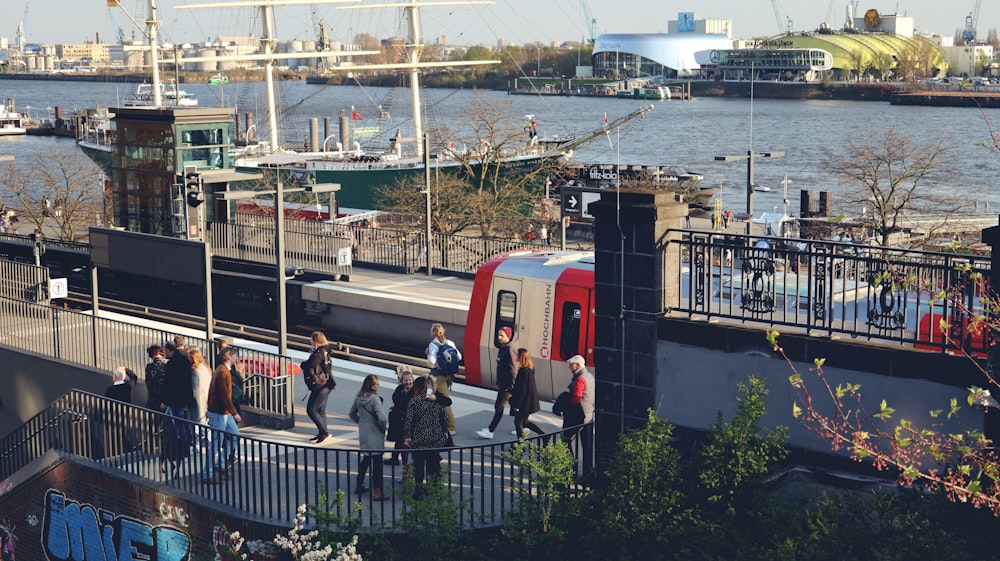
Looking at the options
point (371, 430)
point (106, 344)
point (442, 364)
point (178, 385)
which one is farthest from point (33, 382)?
point (371, 430)

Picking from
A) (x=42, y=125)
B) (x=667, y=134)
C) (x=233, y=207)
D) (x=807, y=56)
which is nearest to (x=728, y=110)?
(x=807, y=56)

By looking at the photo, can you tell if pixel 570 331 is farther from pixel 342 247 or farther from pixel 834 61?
pixel 834 61

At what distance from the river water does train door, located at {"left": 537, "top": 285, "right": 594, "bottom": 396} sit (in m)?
46.8

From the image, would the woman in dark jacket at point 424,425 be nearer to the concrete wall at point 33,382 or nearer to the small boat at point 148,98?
the concrete wall at point 33,382

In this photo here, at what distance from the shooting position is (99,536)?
49.7ft

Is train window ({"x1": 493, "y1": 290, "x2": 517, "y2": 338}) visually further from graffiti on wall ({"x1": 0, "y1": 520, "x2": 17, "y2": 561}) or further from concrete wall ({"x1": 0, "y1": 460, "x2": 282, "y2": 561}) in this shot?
graffiti on wall ({"x1": 0, "y1": 520, "x2": 17, "y2": 561})

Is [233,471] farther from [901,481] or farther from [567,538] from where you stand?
[901,481]

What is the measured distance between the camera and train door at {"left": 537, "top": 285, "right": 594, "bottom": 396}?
60.5ft

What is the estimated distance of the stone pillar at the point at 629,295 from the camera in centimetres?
1345

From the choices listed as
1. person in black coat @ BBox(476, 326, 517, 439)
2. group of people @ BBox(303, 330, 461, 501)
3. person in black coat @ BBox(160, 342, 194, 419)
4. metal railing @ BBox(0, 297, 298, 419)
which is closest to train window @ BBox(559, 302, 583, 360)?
person in black coat @ BBox(476, 326, 517, 439)

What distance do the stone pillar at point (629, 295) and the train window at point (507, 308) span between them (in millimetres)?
5595

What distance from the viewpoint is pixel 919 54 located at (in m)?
198

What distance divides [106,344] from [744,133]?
4528 inches

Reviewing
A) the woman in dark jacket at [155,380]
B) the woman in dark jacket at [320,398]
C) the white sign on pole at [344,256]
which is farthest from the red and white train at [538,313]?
the white sign on pole at [344,256]
